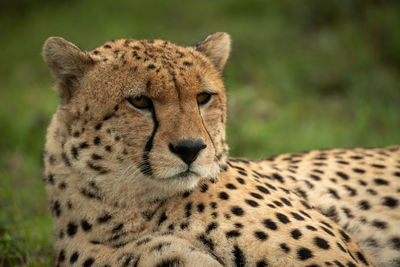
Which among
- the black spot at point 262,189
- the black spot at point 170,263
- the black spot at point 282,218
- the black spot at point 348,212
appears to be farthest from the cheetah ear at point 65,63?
the black spot at point 348,212

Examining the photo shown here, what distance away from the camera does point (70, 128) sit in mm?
2078

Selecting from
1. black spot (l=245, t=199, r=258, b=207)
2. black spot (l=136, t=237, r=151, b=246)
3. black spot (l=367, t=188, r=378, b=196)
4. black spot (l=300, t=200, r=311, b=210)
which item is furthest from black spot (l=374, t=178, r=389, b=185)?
black spot (l=136, t=237, r=151, b=246)

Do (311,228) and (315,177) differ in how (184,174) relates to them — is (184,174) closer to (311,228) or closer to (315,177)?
(311,228)

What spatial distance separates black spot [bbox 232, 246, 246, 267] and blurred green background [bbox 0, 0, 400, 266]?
1210 millimetres

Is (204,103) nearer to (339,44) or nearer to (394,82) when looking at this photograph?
(394,82)

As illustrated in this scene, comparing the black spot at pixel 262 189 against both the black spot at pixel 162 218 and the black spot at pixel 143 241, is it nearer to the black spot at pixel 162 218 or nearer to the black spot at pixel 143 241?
the black spot at pixel 162 218

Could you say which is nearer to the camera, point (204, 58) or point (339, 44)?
point (204, 58)

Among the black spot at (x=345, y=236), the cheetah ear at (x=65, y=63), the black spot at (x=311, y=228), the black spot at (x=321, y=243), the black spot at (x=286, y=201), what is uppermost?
the cheetah ear at (x=65, y=63)

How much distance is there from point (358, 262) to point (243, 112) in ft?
10.2

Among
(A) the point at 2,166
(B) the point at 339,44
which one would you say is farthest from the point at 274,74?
(A) the point at 2,166

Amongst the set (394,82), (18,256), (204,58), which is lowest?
(18,256)

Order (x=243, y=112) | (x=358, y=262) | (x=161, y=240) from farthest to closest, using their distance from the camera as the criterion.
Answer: (x=243, y=112) < (x=358, y=262) < (x=161, y=240)

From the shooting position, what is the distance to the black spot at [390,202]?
2.57 metres

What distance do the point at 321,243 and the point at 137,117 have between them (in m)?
0.91
